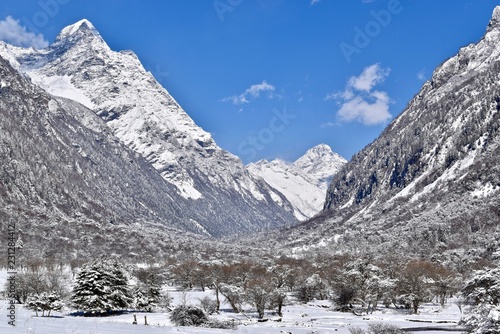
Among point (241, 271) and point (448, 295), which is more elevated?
point (241, 271)

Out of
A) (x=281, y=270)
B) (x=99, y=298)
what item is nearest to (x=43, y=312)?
(x=99, y=298)

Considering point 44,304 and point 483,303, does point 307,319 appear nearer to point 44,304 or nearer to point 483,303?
point 44,304

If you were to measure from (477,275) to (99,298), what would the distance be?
63.6 meters

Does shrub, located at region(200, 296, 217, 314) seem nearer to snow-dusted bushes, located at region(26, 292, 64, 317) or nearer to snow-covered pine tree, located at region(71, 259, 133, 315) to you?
snow-covered pine tree, located at region(71, 259, 133, 315)

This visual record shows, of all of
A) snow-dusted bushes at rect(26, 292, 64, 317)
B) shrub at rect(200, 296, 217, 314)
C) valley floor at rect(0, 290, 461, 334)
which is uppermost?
snow-dusted bushes at rect(26, 292, 64, 317)

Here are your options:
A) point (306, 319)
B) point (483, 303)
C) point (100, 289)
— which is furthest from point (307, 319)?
point (483, 303)

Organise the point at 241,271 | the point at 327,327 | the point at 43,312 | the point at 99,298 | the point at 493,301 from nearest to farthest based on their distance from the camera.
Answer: the point at 493,301
the point at 43,312
the point at 327,327
the point at 99,298
the point at 241,271

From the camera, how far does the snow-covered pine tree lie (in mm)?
87438

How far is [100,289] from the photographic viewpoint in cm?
9012

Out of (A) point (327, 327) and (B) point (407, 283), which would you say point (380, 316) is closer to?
(B) point (407, 283)

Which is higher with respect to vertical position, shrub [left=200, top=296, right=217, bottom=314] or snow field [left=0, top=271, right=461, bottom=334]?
shrub [left=200, top=296, right=217, bottom=314]

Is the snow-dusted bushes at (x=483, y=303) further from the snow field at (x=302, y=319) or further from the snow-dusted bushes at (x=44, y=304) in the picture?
the snow-dusted bushes at (x=44, y=304)

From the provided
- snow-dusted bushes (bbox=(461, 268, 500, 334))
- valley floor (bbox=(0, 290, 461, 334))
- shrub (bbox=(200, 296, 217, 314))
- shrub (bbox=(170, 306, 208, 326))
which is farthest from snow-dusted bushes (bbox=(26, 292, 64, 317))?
snow-dusted bushes (bbox=(461, 268, 500, 334))

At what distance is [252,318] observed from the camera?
10238 centimetres
